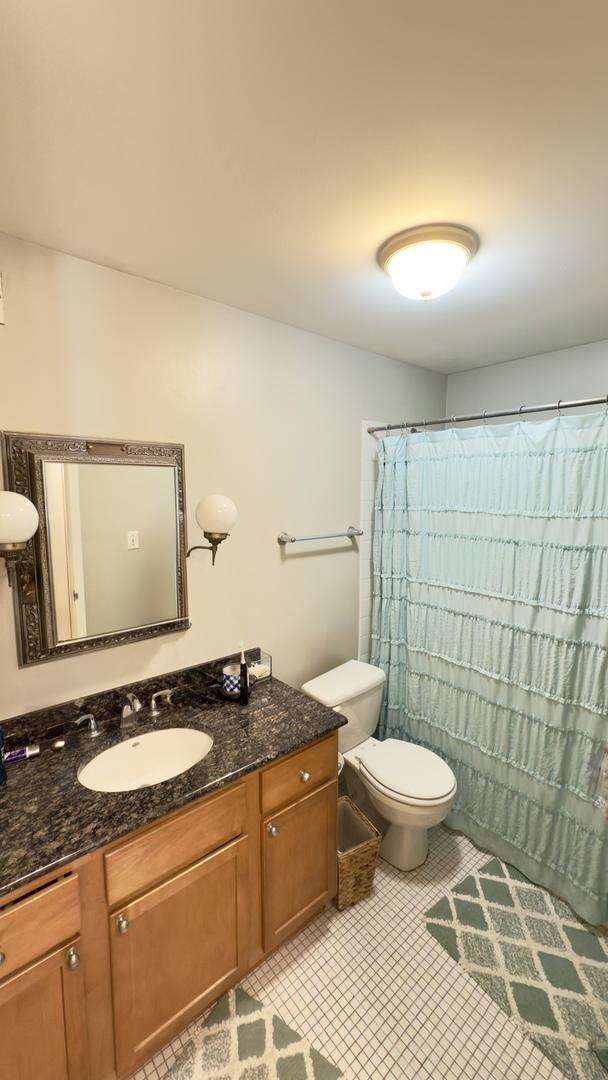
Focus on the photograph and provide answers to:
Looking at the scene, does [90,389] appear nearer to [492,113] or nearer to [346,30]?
[346,30]

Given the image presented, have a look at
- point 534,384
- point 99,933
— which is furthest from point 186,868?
point 534,384

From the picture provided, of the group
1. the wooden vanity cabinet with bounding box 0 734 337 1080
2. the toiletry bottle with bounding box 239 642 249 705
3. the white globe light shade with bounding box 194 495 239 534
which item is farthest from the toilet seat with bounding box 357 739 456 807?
the white globe light shade with bounding box 194 495 239 534

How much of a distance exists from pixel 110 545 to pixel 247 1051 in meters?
1.56

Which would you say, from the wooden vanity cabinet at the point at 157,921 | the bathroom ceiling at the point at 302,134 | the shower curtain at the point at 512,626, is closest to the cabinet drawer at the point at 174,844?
the wooden vanity cabinet at the point at 157,921

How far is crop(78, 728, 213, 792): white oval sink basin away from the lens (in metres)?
1.36

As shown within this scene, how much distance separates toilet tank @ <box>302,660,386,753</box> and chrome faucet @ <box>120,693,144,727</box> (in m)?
0.77

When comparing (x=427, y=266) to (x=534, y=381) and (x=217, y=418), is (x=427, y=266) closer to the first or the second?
(x=217, y=418)

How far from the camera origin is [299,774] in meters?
1.47

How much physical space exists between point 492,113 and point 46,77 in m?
0.82

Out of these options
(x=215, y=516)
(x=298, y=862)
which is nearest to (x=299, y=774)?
(x=298, y=862)

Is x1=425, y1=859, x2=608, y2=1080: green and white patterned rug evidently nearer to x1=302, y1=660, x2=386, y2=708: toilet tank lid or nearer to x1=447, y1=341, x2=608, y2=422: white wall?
x1=302, y1=660, x2=386, y2=708: toilet tank lid

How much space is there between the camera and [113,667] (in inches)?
Result: 60.7

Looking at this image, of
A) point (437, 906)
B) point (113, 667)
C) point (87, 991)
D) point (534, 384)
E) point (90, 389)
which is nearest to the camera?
point (87, 991)

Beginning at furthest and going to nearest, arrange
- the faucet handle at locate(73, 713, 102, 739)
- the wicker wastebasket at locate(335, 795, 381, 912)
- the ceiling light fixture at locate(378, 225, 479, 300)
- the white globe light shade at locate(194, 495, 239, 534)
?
the wicker wastebasket at locate(335, 795, 381, 912) < the white globe light shade at locate(194, 495, 239, 534) < the faucet handle at locate(73, 713, 102, 739) < the ceiling light fixture at locate(378, 225, 479, 300)
